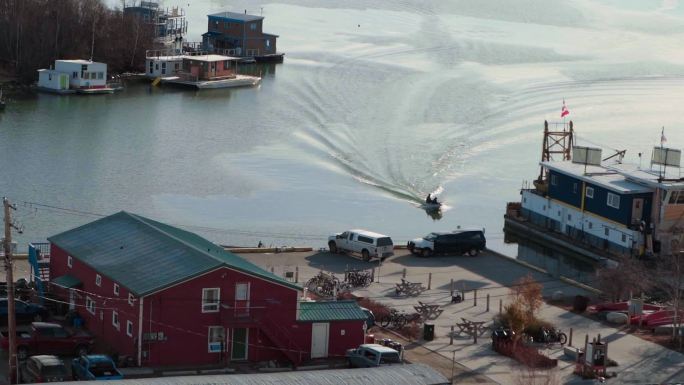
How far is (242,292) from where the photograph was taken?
2458cm

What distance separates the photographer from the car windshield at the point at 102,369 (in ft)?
72.1

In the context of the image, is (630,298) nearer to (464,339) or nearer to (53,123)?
(464,339)

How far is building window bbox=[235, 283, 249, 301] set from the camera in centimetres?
2453

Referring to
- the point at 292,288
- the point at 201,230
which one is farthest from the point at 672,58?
the point at 292,288

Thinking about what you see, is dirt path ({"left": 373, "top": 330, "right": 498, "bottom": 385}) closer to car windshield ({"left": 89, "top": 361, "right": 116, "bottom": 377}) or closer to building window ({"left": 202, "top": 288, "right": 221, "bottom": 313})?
building window ({"left": 202, "top": 288, "right": 221, "bottom": 313})

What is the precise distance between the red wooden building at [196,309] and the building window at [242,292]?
18 mm

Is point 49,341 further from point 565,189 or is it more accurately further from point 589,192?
point 565,189

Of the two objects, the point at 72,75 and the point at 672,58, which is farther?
the point at 672,58

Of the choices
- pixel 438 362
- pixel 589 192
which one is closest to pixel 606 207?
pixel 589 192

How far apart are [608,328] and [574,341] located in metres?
1.43

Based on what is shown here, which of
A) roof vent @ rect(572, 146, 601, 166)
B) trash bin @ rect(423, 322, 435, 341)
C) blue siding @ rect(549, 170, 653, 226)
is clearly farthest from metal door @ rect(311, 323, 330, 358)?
roof vent @ rect(572, 146, 601, 166)

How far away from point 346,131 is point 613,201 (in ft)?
59.1

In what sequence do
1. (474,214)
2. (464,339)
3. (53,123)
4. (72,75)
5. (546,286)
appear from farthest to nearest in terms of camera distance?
(72,75) < (53,123) < (474,214) < (546,286) < (464,339)

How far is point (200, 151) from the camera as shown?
5141 centimetres
